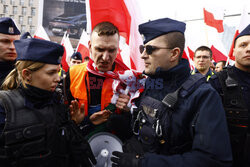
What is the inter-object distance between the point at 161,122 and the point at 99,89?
1048mm

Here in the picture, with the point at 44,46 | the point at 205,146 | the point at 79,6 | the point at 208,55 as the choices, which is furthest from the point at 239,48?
the point at 79,6

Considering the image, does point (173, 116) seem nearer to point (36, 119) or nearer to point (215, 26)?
point (36, 119)

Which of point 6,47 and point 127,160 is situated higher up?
point 6,47

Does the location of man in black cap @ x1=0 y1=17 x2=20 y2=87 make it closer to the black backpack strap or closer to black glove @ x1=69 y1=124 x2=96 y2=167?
black glove @ x1=69 y1=124 x2=96 y2=167

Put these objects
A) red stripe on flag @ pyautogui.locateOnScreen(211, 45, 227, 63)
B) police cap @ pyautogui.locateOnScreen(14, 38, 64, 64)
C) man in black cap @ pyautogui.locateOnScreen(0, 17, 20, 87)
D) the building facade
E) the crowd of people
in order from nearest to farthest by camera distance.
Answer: the crowd of people
police cap @ pyautogui.locateOnScreen(14, 38, 64, 64)
man in black cap @ pyautogui.locateOnScreen(0, 17, 20, 87)
red stripe on flag @ pyautogui.locateOnScreen(211, 45, 227, 63)
the building facade

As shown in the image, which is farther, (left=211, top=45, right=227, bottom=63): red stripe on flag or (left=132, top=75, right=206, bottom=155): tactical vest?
(left=211, top=45, right=227, bottom=63): red stripe on flag

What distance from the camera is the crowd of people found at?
146 cm

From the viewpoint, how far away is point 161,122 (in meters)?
1.62

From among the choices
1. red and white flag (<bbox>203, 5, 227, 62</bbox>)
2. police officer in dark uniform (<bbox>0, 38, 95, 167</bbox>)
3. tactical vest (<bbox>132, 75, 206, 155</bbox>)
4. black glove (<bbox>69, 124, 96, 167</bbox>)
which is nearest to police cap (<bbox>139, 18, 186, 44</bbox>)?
tactical vest (<bbox>132, 75, 206, 155</bbox>)

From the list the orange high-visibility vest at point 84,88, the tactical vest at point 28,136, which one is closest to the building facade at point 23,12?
the orange high-visibility vest at point 84,88

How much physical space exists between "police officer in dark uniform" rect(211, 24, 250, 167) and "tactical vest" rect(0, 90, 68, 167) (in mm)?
1778

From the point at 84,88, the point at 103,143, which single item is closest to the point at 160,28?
the point at 84,88

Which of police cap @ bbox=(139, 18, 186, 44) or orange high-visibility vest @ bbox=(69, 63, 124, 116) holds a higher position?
police cap @ bbox=(139, 18, 186, 44)

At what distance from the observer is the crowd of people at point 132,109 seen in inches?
57.5
